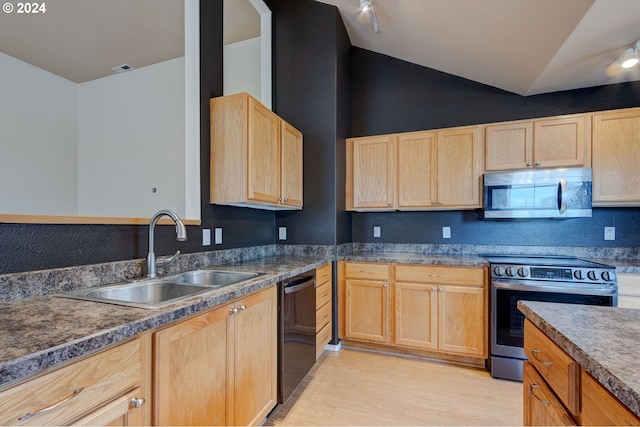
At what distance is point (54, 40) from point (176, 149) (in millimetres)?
1774

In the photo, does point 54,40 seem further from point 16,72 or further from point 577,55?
point 577,55

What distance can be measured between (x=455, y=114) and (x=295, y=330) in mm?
2715

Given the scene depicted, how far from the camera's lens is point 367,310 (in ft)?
9.33

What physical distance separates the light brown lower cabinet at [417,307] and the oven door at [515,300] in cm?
11

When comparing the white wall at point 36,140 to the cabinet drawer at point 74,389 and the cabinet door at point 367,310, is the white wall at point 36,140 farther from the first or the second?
the cabinet door at point 367,310

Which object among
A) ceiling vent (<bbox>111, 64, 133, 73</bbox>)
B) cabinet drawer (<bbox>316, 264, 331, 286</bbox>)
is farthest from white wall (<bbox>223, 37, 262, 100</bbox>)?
cabinet drawer (<bbox>316, 264, 331, 286</bbox>)

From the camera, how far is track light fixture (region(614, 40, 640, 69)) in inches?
80.3

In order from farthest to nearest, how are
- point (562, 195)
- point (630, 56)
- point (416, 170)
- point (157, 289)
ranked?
1. point (416, 170)
2. point (562, 195)
3. point (630, 56)
4. point (157, 289)

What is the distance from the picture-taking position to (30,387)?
0.69m

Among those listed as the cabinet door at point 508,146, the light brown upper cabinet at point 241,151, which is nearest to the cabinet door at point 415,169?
the cabinet door at point 508,146

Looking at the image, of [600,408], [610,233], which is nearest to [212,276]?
[600,408]

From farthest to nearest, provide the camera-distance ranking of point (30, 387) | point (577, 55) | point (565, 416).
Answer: point (577, 55) < point (565, 416) < point (30, 387)

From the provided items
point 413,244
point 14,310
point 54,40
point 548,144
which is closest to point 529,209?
point 548,144

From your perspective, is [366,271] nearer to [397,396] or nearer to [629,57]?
[397,396]
